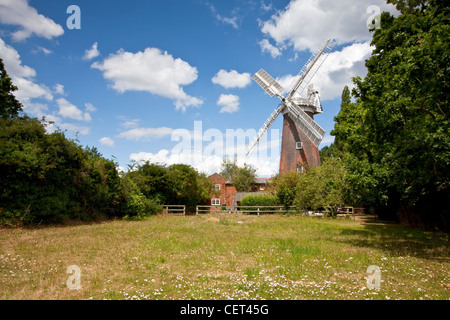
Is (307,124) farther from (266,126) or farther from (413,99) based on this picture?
(413,99)

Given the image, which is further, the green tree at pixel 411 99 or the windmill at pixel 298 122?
the windmill at pixel 298 122

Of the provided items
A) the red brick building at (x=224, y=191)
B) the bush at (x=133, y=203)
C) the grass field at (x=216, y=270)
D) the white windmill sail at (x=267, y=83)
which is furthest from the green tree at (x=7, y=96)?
the red brick building at (x=224, y=191)

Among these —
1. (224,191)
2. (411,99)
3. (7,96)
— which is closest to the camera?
(411,99)

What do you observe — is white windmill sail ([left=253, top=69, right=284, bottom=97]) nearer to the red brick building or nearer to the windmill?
the windmill

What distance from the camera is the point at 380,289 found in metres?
6.59

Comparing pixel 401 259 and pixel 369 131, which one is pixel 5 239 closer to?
pixel 401 259

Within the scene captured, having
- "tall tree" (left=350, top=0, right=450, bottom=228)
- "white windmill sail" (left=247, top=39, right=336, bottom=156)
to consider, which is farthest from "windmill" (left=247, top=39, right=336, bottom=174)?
"tall tree" (left=350, top=0, right=450, bottom=228)
